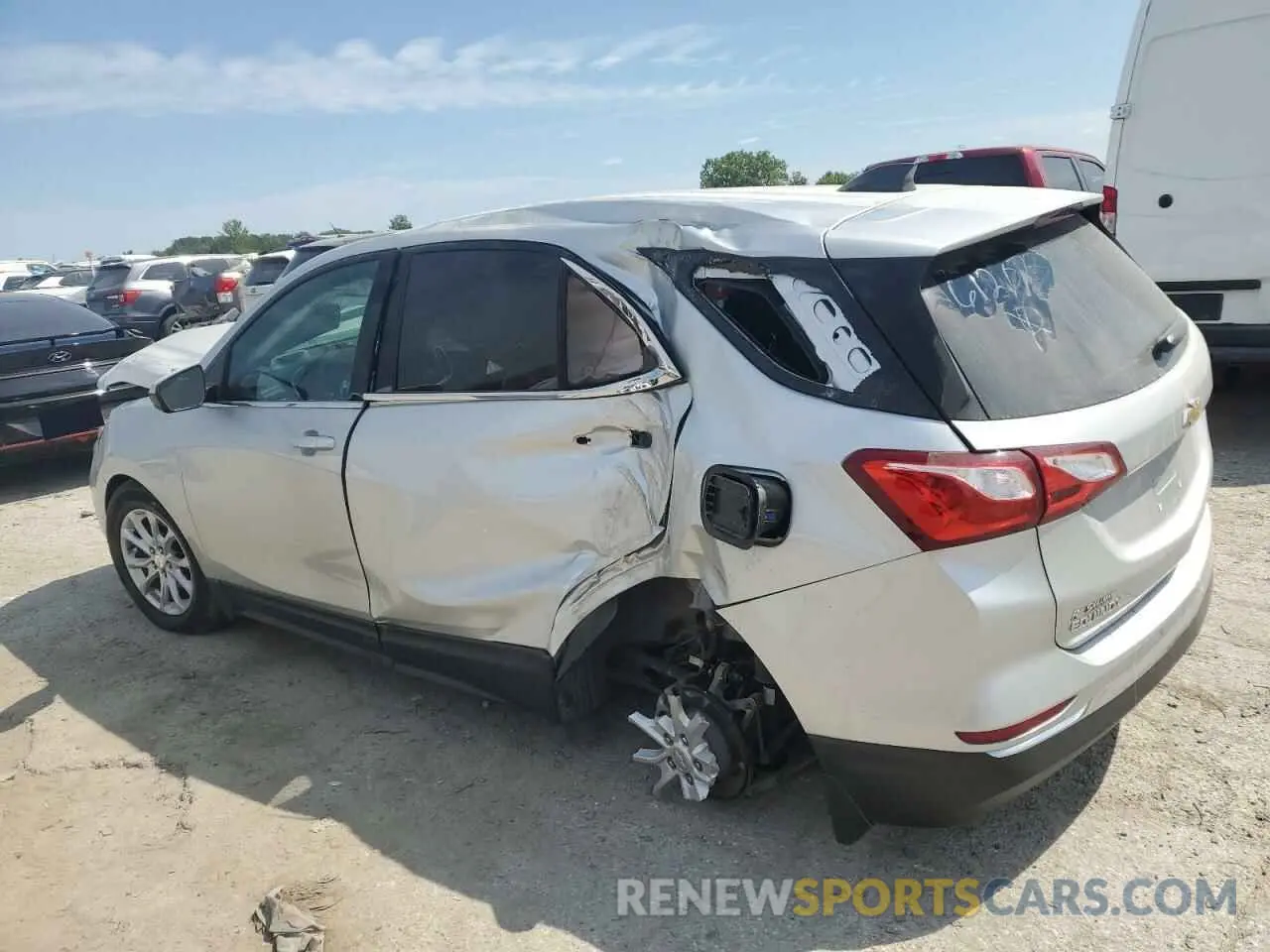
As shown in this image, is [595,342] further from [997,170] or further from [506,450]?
[997,170]

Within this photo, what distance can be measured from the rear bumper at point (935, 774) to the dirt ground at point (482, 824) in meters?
0.30

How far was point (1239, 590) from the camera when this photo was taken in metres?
3.93

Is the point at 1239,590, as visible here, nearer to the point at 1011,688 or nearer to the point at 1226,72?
the point at 1011,688

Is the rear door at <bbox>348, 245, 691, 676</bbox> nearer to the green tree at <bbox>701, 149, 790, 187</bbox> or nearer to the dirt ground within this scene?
the dirt ground

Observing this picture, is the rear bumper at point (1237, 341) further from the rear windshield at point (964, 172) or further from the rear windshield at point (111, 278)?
the rear windshield at point (111, 278)

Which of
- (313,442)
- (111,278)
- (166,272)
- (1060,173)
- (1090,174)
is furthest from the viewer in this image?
(166,272)

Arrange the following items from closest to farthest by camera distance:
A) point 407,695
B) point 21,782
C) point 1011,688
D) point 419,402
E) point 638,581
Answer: point 1011,688 < point 638,581 < point 419,402 < point 21,782 < point 407,695

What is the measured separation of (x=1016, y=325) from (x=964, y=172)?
625 centimetres

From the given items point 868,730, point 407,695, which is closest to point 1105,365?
point 868,730

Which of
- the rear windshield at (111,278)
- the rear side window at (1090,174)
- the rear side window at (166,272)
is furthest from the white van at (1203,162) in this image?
the rear side window at (166,272)

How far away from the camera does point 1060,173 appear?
8102mm

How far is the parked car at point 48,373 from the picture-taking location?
23.0 feet

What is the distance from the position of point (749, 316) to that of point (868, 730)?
1.08m

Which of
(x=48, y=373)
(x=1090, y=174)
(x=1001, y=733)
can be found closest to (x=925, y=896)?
(x=1001, y=733)
